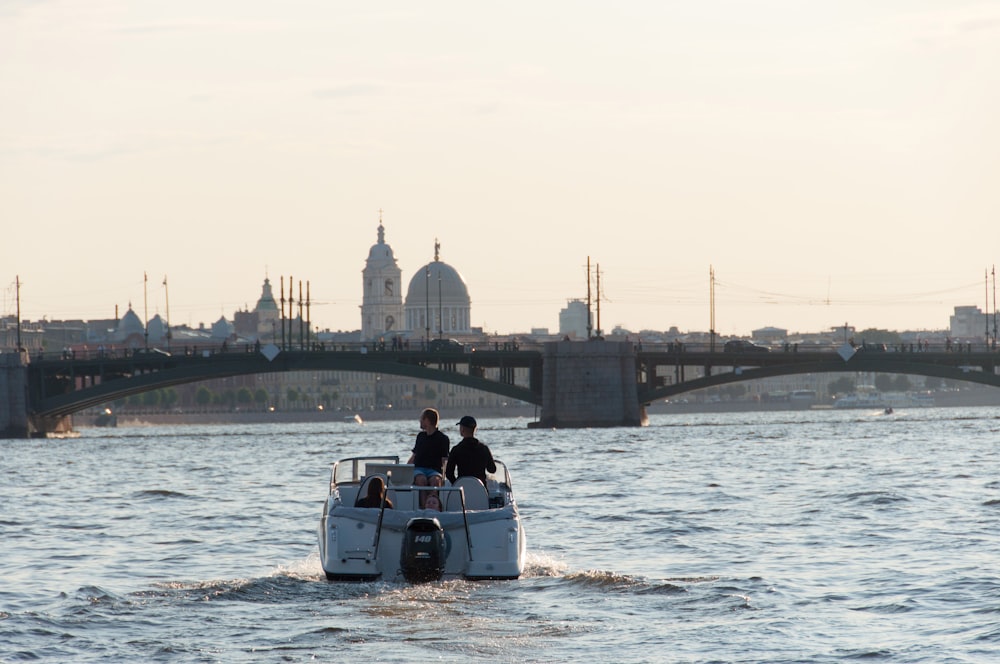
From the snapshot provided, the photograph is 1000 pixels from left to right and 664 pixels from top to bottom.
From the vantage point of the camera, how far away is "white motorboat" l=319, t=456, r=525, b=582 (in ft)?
69.8

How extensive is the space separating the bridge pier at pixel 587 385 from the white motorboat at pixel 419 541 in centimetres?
6996

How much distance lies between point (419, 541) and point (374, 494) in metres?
1.41

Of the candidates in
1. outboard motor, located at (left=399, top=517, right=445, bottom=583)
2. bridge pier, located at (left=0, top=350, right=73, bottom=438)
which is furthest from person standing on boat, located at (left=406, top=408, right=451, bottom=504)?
bridge pier, located at (left=0, top=350, right=73, bottom=438)

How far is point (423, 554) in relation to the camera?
2119cm

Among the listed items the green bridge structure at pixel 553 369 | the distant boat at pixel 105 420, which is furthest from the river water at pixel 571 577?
the distant boat at pixel 105 420

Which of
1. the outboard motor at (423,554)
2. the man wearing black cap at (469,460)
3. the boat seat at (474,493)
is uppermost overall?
the man wearing black cap at (469,460)

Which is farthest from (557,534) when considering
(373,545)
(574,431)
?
(574,431)

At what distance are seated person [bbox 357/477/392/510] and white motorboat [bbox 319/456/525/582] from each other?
3.1 inches

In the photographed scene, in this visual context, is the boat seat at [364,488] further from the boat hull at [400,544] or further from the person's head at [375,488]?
the boat hull at [400,544]

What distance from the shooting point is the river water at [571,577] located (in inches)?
725

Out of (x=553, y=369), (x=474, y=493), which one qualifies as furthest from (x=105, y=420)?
(x=474, y=493)

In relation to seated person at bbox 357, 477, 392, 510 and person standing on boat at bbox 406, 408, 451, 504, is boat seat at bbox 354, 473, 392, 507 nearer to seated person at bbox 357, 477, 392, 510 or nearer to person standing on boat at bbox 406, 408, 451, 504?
seated person at bbox 357, 477, 392, 510

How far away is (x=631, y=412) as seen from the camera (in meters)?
94.2

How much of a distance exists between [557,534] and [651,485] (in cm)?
1361
